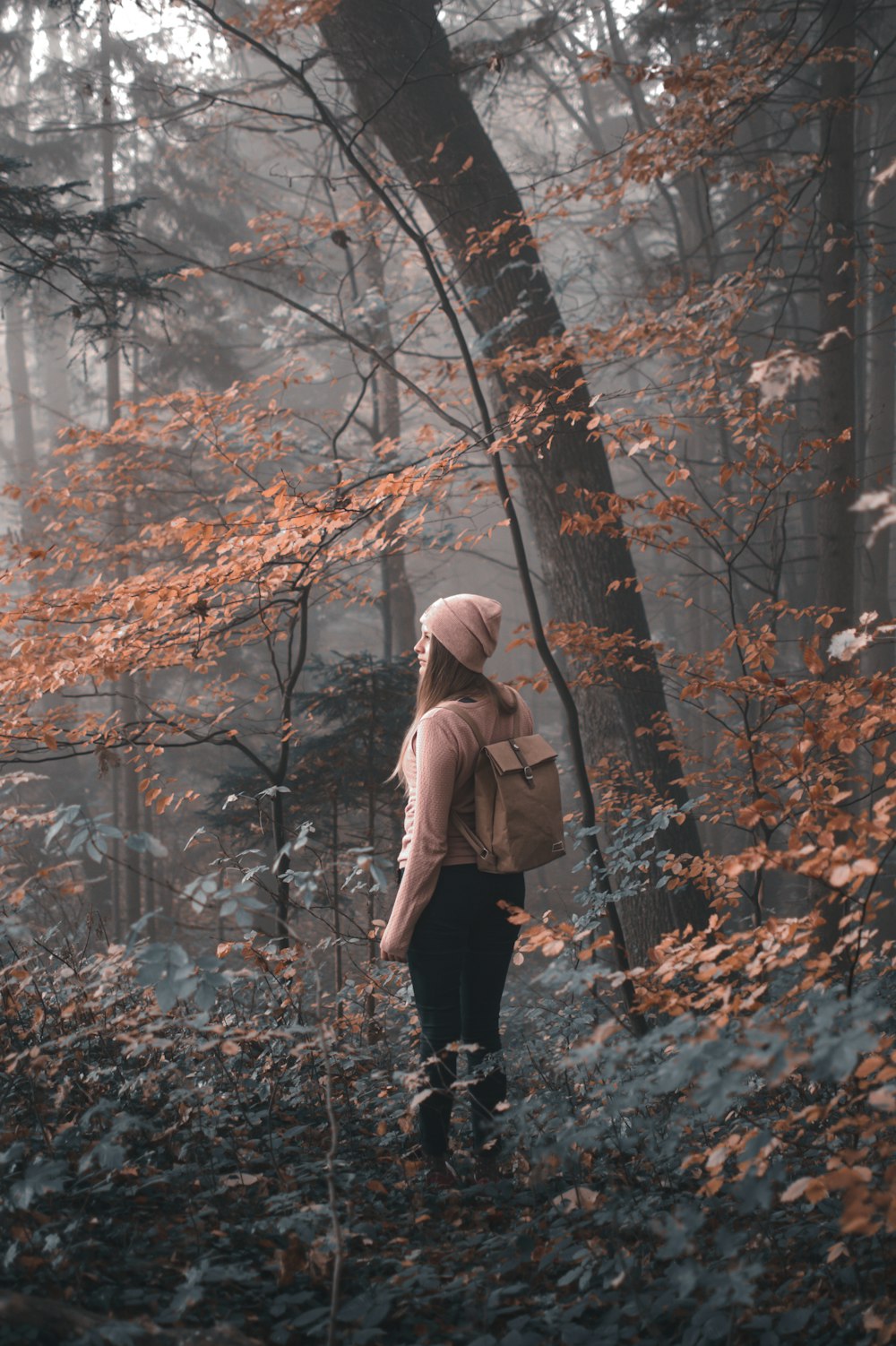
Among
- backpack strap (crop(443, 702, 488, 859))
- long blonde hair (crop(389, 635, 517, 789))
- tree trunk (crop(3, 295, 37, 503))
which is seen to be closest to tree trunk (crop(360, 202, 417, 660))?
long blonde hair (crop(389, 635, 517, 789))

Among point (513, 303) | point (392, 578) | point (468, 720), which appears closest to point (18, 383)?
point (392, 578)

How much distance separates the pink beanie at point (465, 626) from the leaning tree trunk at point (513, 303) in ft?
9.71

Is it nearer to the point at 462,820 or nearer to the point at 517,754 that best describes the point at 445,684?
the point at 517,754

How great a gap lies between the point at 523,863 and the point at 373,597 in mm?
4020

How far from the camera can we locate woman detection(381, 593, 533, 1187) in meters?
2.91

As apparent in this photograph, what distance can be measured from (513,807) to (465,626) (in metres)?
0.59

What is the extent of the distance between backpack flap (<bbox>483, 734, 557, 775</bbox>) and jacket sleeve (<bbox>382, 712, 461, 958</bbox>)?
0.13 m

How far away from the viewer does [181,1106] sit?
3.01 meters

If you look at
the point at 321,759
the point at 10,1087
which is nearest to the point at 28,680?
the point at 10,1087

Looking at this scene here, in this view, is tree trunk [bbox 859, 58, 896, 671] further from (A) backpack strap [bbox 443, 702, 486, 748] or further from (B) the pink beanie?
(A) backpack strap [bbox 443, 702, 486, 748]

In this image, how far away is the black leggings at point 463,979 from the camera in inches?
116

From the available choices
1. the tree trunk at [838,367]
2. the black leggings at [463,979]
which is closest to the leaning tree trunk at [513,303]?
the tree trunk at [838,367]

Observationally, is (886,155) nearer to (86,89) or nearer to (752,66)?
(752,66)

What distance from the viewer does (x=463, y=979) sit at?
312cm
